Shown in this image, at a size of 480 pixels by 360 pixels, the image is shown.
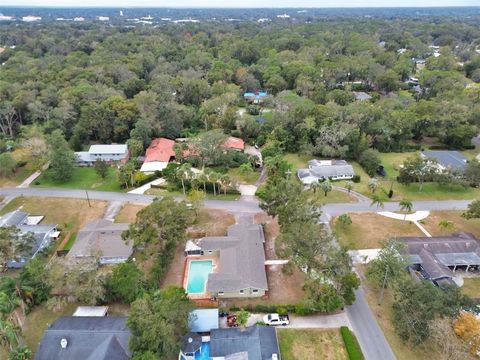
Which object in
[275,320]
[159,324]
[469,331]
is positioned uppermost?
[159,324]

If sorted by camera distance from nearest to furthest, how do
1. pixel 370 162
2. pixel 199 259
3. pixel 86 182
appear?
pixel 199 259
pixel 86 182
pixel 370 162

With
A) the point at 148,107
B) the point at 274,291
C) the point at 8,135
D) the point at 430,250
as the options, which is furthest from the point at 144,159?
the point at 430,250

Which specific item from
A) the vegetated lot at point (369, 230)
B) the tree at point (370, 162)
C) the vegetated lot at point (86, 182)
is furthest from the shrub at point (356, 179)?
the vegetated lot at point (86, 182)

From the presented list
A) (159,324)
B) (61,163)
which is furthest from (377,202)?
(61,163)

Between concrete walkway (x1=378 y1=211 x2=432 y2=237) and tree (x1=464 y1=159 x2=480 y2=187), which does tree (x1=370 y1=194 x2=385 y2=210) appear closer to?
concrete walkway (x1=378 y1=211 x2=432 y2=237)

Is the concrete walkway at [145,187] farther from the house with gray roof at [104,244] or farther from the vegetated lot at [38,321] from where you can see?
the vegetated lot at [38,321]

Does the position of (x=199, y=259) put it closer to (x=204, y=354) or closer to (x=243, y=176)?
(x=204, y=354)

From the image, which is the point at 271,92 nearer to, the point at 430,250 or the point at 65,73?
the point at 65,73
